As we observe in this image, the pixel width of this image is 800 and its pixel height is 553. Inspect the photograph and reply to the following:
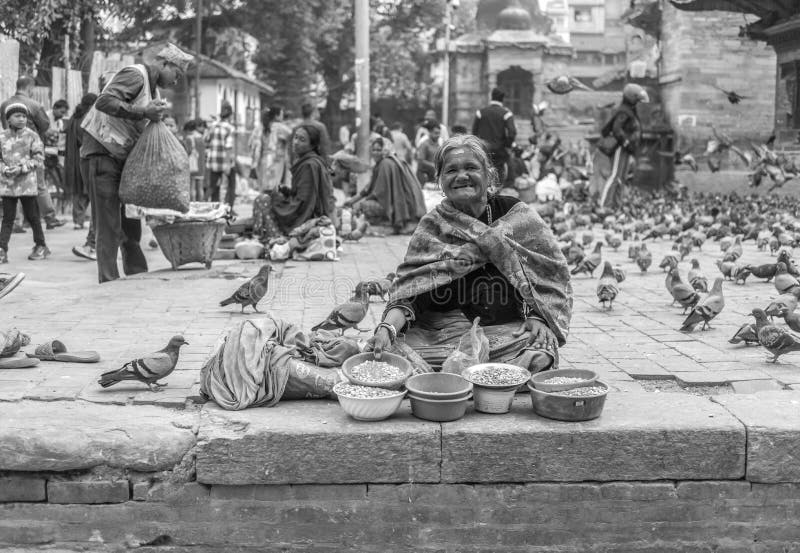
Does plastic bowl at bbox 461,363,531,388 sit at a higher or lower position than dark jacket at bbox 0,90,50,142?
lower

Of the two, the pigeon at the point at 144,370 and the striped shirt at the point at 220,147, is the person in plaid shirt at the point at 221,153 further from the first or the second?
the pigeon at the point at 144,370

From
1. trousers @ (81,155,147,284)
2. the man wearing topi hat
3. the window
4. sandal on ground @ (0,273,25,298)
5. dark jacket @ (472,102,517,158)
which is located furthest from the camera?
the window

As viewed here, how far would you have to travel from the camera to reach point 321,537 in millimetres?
4152

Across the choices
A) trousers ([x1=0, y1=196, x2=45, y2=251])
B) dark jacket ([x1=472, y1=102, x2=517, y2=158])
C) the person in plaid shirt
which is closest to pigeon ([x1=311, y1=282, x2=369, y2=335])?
trousers ([x1=0, y1=196, x2=45, y2=251])

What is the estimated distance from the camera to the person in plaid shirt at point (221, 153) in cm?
1609

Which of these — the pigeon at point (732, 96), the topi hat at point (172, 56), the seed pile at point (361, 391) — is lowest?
the seed pile at point (361, 391)

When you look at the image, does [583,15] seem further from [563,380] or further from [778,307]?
[563,380]

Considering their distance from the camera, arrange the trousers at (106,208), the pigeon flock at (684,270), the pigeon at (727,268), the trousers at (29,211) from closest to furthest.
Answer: the pigeon flock at (684,270) → the trousers at (106,208) → the pigeon at (727,268) → the trousers at (29,211)

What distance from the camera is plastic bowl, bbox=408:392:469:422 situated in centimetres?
411

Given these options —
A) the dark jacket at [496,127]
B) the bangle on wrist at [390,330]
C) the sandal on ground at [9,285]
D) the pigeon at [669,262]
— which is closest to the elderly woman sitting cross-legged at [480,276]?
the bangle on wrist at [390,330]

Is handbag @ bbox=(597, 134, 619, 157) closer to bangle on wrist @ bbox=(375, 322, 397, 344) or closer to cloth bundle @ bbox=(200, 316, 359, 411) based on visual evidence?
bangle on wrist @ bbox=(375, 322, 397, 344)

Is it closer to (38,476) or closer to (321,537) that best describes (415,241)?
(321,537)

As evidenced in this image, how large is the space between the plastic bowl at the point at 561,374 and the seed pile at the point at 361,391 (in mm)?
666

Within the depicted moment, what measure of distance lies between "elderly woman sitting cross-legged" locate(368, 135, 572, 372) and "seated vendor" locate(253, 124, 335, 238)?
6668mm
